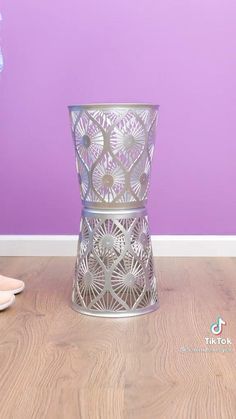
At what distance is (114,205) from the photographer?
156cm

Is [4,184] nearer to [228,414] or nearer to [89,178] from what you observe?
[89,178]

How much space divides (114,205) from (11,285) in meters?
0.42

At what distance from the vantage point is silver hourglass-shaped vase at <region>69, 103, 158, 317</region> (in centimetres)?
153

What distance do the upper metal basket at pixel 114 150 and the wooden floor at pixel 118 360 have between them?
1.01 ft

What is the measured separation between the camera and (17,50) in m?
2.21

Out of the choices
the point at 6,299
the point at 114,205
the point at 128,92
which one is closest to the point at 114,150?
the point at 114,205

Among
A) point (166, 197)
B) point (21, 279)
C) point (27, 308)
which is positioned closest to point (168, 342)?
point (27, 308)

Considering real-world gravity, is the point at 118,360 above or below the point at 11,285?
above

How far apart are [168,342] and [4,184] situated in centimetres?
112

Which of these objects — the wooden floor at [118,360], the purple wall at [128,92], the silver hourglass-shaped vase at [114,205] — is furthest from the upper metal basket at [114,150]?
the purple wall at [128,92]

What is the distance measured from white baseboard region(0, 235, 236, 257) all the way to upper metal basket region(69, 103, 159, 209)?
0.69 m

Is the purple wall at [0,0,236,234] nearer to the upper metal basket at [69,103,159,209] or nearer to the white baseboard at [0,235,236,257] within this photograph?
the white baseboard at [0,235,236,257]

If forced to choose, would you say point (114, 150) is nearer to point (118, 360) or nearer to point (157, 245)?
point (118, 360)

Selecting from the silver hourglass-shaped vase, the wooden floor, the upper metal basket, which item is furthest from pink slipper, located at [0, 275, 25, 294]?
the upper metal basket
